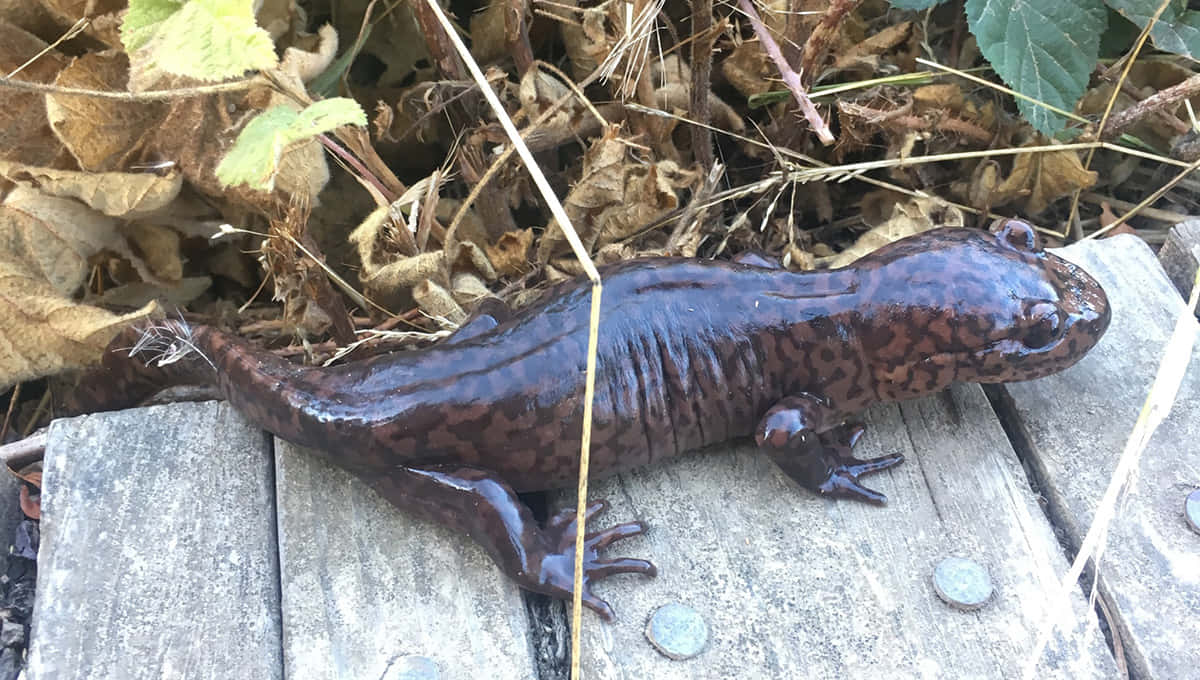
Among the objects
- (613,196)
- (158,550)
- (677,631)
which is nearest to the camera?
(677,631)

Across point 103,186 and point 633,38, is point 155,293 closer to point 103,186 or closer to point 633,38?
point 103,186

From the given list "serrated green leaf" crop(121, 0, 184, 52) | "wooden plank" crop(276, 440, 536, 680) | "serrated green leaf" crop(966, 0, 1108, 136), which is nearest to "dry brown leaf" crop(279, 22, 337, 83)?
"serrated green leaf" crop(121, 0, 184, 52)

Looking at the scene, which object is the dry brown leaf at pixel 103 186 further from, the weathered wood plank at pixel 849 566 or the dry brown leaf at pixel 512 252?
the weathered wood plank at pixel 849 566

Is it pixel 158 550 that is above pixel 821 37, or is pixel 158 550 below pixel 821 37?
below

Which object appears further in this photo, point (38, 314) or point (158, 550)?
point (38, 314)

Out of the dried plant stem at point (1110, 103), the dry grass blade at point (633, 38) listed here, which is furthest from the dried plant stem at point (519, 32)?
the dried plant stem at point (1110, 103)

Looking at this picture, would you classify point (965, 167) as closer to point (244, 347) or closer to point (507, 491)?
point (507, 491)

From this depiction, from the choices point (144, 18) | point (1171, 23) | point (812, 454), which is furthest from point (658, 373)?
point (1171, 23)

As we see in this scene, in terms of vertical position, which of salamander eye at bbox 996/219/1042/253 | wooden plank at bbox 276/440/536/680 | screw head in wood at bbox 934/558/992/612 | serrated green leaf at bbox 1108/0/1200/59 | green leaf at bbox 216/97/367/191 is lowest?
screw head in wood at bbox 934/558/992/612

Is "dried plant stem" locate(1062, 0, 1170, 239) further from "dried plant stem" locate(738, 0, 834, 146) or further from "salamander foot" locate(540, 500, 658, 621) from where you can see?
"salamander foot" locate(540, 500, 658, 621)
